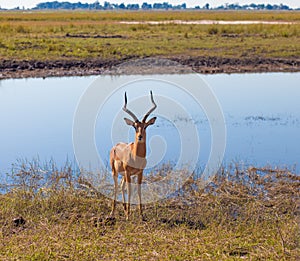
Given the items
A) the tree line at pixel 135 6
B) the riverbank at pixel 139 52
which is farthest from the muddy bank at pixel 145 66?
the tree line at pixel 135 6

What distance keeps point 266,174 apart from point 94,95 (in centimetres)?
302

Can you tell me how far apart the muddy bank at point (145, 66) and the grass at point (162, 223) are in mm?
12334

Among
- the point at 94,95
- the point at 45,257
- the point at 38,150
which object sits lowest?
the point at 38,150

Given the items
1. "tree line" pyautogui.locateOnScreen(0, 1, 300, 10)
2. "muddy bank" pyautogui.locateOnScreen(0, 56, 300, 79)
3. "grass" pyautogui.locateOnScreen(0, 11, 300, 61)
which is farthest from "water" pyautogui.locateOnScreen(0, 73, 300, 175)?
"tree line" pyautogui.locateOnScreen(0, 1, 300, 10)

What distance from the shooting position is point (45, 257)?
5328mm

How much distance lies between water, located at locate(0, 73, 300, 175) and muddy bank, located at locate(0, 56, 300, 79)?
3.01 feet

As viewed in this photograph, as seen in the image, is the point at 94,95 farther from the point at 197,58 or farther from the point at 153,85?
the point at 197,58

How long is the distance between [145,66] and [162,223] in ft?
49.5

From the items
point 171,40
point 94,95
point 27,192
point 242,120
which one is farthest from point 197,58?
point 27,192

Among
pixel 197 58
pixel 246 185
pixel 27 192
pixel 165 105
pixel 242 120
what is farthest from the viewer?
pixel 197 58

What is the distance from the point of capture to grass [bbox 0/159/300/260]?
546 centimetres

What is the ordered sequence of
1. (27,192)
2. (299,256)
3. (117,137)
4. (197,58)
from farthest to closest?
1. (197,58)
2. (117,137)
3. (27,192)
4. (299,256)

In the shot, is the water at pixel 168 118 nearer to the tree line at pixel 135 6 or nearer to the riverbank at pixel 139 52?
the riverbank at pixel 139 52

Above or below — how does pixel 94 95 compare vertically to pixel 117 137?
above
